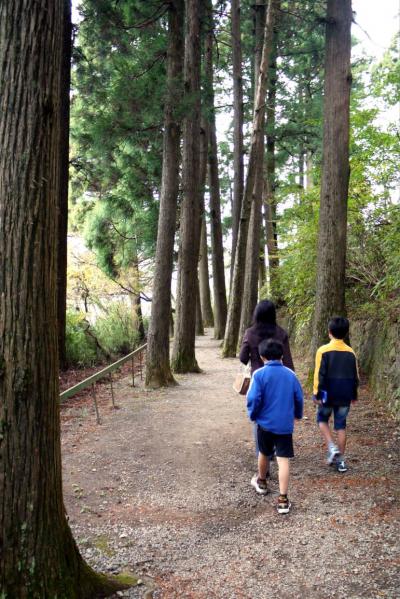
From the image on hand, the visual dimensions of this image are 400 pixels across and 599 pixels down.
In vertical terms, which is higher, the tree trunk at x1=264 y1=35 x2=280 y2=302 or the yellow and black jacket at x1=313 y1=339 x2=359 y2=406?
the tree trunk at x1=264 y1=35 x2=280 y2=302

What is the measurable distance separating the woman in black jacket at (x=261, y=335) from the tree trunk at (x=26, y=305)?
272 cm

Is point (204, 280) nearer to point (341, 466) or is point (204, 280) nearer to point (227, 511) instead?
point (341, 466)

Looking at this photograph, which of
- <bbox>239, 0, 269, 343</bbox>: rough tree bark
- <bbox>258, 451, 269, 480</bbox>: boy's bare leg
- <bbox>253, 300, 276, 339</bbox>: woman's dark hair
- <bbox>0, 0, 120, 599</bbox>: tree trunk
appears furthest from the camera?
<bbox>239, 0, 269, 343</bbox>: rough tree bark

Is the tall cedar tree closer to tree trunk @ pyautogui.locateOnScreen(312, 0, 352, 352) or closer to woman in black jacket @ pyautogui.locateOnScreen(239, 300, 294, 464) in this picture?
tree trunk @ pyautogui.locateOnScreen(312, 0, 352, 352)

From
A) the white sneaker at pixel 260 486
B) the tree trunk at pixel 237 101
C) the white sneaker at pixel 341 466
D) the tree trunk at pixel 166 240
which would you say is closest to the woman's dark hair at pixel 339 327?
the white sneaker at pixel 341 466

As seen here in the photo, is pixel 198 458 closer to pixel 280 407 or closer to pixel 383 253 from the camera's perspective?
pixel 280 407

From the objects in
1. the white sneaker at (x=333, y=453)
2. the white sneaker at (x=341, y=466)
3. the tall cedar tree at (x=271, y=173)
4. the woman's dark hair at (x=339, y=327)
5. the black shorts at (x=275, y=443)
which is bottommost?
the white sneaker at (x=341, y=466)

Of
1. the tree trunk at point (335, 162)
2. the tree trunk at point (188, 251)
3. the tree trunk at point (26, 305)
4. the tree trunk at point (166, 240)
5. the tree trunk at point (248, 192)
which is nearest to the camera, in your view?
the tree trunk at point (26, 305)

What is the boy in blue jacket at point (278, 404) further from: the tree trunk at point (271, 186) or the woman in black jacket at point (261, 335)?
the tree trunk at point (271, 186)

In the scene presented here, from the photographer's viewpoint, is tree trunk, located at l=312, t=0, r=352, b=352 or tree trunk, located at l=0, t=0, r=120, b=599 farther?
tree trunk, located at l=312, t=0, r=352, b=352

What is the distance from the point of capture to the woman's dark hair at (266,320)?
16.7 ft

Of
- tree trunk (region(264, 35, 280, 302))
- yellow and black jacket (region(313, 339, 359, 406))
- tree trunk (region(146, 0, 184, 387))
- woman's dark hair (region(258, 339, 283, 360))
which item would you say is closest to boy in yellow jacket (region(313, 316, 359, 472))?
yellow and black jacket (region(313, 339, 359, 406))

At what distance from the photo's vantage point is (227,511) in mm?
4438

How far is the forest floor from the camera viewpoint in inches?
131
